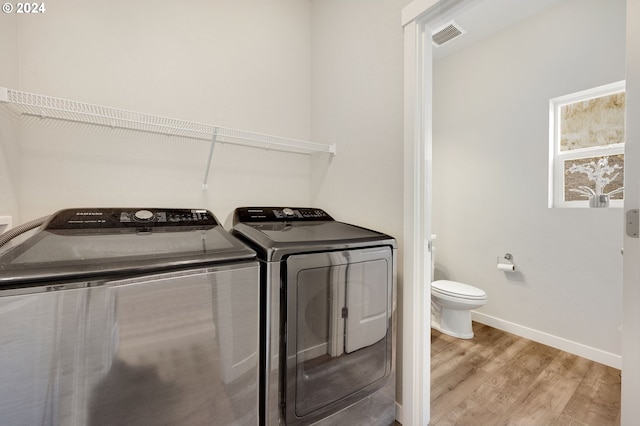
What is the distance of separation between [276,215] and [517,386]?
1.99 metres

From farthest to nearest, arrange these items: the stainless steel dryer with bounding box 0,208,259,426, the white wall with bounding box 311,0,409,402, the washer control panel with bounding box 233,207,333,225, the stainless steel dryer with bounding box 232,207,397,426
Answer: the washer control panel with bounding box 233,207,333,225 < the white wall with bounding box 311,0,409,402 < the stainless steel dryer with bounding box 232,207,397,426 < the stainless steel dryer with bounding box 0,208,259,426

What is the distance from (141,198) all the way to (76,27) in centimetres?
91

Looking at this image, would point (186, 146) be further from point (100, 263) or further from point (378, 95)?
point (378, 95)

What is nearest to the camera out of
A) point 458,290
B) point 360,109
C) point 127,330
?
point 127,330

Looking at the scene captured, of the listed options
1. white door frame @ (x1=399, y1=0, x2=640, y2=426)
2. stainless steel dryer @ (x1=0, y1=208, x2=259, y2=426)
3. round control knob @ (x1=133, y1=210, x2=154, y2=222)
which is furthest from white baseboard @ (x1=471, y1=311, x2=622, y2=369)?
round control knob @ (x1=133, y1=210, x2=154, y2=222)

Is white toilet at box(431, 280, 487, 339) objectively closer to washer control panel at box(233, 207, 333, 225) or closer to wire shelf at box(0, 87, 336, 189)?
washer control panel at box(233, 207, 333, 225)

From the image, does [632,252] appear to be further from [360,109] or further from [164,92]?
[164,92]

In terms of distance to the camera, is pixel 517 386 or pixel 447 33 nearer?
pixel 517 386

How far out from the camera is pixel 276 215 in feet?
5.61

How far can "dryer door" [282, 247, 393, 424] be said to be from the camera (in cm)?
105

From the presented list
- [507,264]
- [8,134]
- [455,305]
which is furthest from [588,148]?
[8,134]

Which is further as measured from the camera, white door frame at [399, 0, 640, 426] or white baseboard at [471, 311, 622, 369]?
white baseboard at [471, 311, 622, 369]

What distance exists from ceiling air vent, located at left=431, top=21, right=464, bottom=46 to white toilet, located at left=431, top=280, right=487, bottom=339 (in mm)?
2429

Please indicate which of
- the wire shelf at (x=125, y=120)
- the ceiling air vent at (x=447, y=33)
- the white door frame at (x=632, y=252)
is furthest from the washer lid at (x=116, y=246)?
the ceiling air vent at (x=447, y=33)
